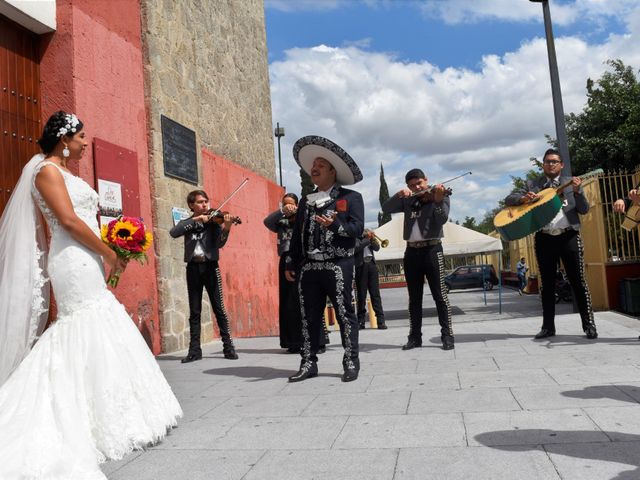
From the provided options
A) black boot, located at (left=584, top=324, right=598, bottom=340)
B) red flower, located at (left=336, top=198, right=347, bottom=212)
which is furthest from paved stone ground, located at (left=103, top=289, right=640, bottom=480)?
red flower, located at (left=336, top=198, right=347, bottom=212)

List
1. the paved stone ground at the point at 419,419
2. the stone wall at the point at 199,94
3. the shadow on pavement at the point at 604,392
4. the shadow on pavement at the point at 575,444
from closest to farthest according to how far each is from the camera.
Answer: the shadow on pavement at the point at 575,444 → the paved stone ground at the point at 419,419 → the shadow on pavement at the point at 604,392 → the stone wall at the point at 199,94

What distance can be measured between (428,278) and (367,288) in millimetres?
4598

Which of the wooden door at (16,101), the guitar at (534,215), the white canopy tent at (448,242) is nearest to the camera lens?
the wooden door at (16,101)

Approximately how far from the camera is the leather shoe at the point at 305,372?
17.2 ft

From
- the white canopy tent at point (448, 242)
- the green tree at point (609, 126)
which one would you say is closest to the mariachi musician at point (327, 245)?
the white canopy tent at point (448, 242)

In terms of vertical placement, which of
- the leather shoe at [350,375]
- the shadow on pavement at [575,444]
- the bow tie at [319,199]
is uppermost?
the bow tie at [319,199]

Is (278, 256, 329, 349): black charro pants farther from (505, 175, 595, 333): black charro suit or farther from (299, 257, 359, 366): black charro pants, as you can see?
(505, 175, 595, 333): black charro suit

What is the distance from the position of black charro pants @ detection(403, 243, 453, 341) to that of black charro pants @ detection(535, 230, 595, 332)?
1184 millimetres

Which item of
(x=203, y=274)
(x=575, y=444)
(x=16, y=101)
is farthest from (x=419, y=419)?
(x=16, y=101)

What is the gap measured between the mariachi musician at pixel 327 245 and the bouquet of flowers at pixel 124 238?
5.32ft

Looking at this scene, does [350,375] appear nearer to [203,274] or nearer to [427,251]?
[427,251]

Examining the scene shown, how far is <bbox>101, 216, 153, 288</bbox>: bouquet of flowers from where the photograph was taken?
393cm

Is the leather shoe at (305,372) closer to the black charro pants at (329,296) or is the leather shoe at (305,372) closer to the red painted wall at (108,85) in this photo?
the black charro pants at (329,296)

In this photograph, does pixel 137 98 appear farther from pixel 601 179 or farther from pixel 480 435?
pixel 601 179
